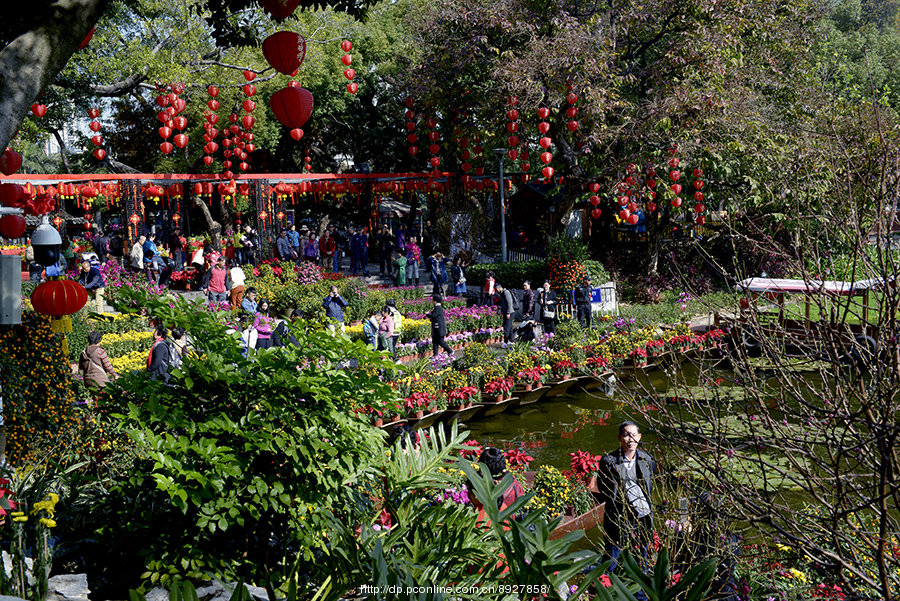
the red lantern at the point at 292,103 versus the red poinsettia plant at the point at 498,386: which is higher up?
the red lantern at the point at 292,103

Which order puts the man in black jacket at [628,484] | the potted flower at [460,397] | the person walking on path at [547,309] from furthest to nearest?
the person walking on path at [547,309] < the potted flower at [460,397] < the man in black jacket at [628,484]

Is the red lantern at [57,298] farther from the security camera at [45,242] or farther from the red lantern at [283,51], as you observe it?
the red lantern at [283,51]

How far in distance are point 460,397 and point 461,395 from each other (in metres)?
0.04

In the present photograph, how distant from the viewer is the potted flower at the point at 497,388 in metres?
12.8

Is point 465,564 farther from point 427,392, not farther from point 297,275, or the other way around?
point 297,275

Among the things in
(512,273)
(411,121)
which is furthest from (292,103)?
(411,121)

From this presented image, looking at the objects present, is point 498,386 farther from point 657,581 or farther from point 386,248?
point 386,248

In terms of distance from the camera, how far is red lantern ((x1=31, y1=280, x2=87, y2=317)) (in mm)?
8438

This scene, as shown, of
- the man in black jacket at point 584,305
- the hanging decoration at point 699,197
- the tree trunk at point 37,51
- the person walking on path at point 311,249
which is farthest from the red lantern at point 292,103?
the person walking on path at point 311,249

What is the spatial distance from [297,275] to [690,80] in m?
12.2

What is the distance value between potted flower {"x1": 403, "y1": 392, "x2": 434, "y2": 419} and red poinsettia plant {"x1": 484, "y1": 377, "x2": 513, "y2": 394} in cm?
134

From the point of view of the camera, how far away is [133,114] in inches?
1270

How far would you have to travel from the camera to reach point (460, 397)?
12484mm

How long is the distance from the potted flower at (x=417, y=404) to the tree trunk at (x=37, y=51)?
27.3 ft
